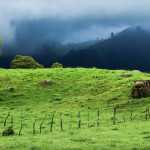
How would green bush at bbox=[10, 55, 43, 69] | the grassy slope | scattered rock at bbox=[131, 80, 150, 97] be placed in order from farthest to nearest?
1. green bush at bbox=[10, 55, 43, 69]
2. scattered rock at bbox=[131, 80, 150, 97]
3. the grassy slope

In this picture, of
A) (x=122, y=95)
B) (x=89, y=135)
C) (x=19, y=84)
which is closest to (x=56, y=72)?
(x=19, y=84)

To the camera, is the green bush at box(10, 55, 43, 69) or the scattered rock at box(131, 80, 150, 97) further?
the green bush at box(10, 55, 43, 69)

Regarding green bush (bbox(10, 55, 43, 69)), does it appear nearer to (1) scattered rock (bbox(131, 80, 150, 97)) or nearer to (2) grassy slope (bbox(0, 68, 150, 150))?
(2) grassy slope (bbox(0, 68, 150, 150))

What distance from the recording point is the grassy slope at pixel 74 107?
16078mm

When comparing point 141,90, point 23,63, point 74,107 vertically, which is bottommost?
point 74,107

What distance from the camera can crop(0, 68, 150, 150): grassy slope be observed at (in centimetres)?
1608

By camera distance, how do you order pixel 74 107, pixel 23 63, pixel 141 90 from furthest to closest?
1. pixel 23 63
2. pixel 74 107
3. pixel 141 90

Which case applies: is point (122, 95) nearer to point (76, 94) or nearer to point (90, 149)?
point (76, 94)

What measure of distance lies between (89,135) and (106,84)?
2675cm

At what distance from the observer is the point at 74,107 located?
35375 millimetres

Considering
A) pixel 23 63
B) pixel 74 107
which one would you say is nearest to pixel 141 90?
pixel 74 107

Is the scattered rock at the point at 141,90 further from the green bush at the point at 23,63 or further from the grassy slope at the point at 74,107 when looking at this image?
the green bush at the point at 23,63

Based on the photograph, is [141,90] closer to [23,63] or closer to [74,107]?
[74,107]

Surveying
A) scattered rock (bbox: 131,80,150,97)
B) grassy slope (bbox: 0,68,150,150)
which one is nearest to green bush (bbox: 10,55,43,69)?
grassy slope (bbox: 0,68,150,150)
